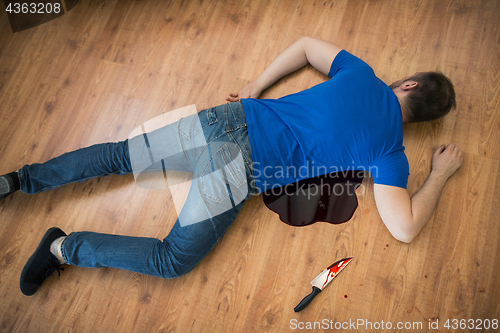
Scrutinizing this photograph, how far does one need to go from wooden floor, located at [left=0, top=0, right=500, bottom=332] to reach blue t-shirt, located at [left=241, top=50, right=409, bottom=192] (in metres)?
0.24

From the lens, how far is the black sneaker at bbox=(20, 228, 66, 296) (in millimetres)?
1019

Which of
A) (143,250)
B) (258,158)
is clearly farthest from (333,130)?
(143,250)

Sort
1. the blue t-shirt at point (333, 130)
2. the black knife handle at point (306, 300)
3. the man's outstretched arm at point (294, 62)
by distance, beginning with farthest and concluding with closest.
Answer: the man's outstretched arm at point (294, 62), the black knife handle at point (306, 300), the blue t-shirt at point (333, 130)

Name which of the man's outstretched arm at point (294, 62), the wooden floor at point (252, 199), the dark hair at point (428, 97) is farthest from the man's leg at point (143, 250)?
the dark hair at point (428, 97)

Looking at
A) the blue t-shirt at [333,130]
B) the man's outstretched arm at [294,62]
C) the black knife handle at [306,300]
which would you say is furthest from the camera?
the man's outstretched arm at [294,62]

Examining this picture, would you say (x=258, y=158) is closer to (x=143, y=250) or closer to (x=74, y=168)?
(x=143, y=250)

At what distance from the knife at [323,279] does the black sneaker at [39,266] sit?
3.04ft

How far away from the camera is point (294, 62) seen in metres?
1.18

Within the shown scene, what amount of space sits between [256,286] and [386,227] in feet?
Result: 1.82

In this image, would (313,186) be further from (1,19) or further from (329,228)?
(1,19)

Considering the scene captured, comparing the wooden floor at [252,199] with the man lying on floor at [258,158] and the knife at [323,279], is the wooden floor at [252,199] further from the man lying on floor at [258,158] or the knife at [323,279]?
the man lying on floor at [258,158]

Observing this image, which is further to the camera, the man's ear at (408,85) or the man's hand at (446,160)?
the man's hand at (446,160)

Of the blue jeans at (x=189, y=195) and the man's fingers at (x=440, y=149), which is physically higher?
the blue jeans at (x=189, y=195)

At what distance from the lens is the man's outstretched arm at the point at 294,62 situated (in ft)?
3.69
